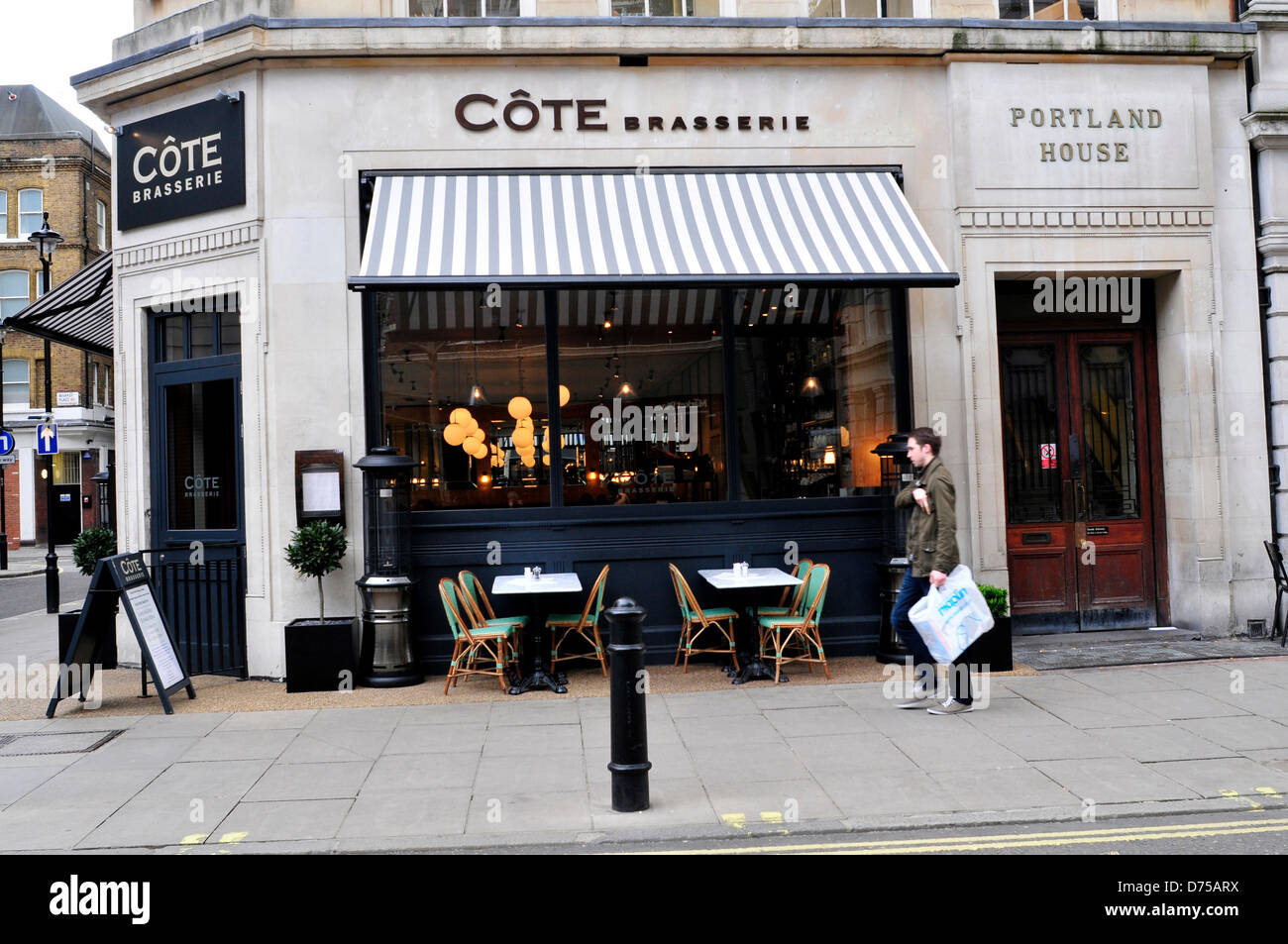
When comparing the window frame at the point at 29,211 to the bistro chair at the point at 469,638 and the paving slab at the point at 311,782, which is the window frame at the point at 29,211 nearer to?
the bistro chair at the point at 469,638

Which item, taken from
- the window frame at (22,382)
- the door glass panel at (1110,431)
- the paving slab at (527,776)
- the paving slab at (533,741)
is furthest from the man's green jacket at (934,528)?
the window frame at (22,382)

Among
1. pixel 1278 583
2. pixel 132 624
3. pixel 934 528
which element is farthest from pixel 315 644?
pixel 1278 583

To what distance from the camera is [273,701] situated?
8.76 meters

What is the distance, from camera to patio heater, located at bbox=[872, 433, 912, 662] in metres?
9.50

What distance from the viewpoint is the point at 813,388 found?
10508 mm

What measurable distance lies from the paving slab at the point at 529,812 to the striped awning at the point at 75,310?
356 inches

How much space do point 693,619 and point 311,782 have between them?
153 inches

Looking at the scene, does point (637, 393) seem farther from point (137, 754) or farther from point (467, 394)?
point (137, 754)

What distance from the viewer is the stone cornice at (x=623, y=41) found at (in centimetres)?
981

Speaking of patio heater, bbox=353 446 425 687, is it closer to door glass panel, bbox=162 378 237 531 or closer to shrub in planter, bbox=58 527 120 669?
door glass panel, bbox=162 378 237 531

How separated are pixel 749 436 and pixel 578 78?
419 centimetres
